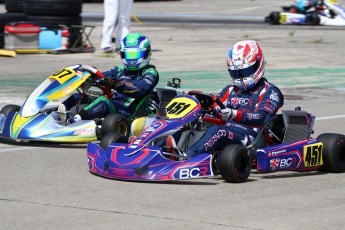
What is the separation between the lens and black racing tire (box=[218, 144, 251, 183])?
6.80m

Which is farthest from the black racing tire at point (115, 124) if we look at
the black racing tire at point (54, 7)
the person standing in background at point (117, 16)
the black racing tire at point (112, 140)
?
the black racing tire at point (54, 7)

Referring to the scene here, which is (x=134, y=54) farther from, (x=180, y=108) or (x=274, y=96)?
(x=180, y=108)

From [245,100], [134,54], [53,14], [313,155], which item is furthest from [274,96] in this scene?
[53,14]

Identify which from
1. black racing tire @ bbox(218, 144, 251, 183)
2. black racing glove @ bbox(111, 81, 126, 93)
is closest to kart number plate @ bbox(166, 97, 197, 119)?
black racing tire @ bbox(218, 144, 251, 183)

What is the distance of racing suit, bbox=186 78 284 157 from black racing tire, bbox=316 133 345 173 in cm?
48

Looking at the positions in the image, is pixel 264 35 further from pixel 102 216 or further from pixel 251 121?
pixel 102 216

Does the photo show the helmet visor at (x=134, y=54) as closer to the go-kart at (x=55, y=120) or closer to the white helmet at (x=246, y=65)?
the go-kart at (x=55, y=120)

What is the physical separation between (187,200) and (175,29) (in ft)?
59.2

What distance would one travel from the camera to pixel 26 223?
5.60 metres

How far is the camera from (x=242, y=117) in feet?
24.1

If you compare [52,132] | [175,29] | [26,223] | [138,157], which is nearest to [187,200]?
[138,157]

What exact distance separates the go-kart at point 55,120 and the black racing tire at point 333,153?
82.3 inches

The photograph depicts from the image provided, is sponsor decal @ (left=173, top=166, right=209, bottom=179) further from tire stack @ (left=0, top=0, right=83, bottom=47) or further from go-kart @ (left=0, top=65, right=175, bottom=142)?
tire stack @ (left=0, top=0, right=83, bottom=47)

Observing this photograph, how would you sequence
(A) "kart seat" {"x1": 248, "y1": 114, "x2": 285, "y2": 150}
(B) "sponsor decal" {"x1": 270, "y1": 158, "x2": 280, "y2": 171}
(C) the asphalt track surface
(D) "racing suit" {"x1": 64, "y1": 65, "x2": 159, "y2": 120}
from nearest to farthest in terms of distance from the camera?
(C) the asphalt track surface, (B) "sponsor decal" {"x1": 270, "y1": 158, "x2": 280, "y2": 171}, (A) "kart seat" {"x1": 248, "y1": 114, "x2": 285, "y2": 150}, (D) "racing suit" {"x1": 64, "y1": 65, "x2": 159, "y2": 120}
